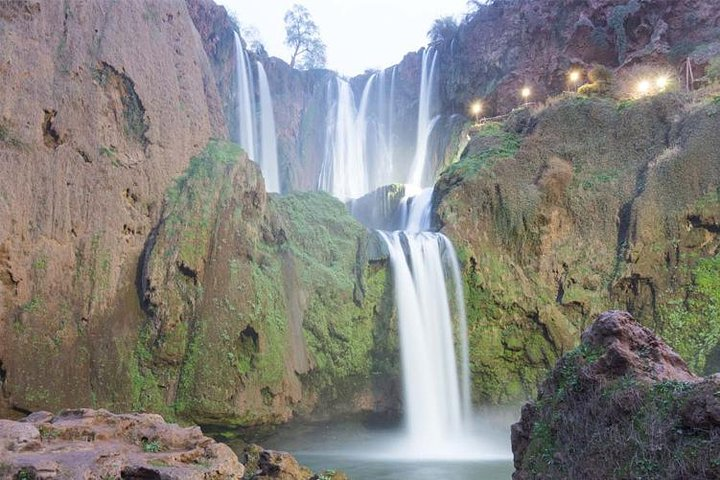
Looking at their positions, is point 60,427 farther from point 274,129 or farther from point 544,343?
point 274,129

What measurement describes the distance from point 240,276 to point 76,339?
410cm

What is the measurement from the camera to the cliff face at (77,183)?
A: 12328 millimetres

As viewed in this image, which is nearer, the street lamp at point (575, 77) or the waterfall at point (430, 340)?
the waterfall at point (430, 340)

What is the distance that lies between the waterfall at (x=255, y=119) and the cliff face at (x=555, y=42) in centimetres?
1172

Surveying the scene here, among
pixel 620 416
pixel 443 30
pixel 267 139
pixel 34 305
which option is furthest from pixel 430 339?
pixel 443 30

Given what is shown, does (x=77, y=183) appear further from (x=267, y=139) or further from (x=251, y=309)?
(x=267, y=139)

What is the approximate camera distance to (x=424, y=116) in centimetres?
3531

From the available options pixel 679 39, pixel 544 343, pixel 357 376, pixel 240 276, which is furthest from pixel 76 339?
pixel 679 39

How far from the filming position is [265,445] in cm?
1527

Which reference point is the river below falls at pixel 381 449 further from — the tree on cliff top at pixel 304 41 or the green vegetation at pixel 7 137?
the tree on cliff top at pixel 304 41

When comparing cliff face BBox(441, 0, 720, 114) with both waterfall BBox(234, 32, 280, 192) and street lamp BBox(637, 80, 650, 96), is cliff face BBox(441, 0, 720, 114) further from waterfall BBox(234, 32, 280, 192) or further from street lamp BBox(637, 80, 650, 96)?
waterfall BBox(234, 32, 280, 192)

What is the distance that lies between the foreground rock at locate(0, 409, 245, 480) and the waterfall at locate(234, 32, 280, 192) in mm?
20230

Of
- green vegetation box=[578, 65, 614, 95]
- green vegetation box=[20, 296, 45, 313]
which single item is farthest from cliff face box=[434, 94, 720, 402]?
green vegetation box=[20, 296, 45, 313]

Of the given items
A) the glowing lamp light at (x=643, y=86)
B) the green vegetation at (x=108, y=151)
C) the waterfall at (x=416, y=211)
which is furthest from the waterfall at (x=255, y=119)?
the glowing lamp light at (x=643, y=86)
